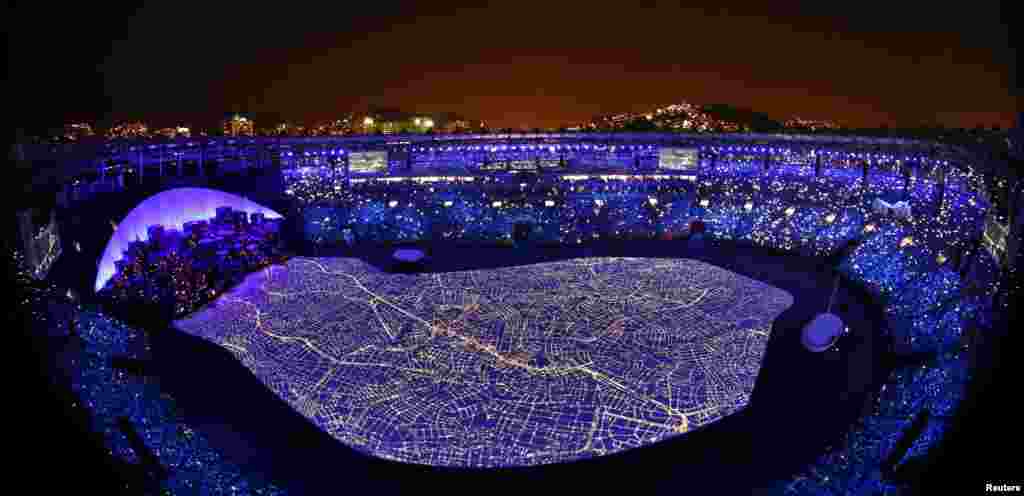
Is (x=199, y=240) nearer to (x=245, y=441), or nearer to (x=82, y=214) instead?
(x=82, y=214)

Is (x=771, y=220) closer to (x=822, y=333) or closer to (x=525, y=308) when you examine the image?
(x=822, y=333)

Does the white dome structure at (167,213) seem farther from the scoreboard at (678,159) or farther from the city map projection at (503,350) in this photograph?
the scoreboard at (678,159)

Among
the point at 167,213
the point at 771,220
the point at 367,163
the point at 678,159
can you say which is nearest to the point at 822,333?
the point at 771,220

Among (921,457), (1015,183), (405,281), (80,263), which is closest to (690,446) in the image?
(921,457)

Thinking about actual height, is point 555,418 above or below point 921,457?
below

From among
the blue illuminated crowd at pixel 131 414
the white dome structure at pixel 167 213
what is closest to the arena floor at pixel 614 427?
the blue illuminated crowd at pixel 131 414

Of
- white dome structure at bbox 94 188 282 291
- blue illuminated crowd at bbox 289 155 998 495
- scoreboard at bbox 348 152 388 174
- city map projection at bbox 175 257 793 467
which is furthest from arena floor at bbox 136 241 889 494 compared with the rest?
scoreboard at bbox 348 152 388 174
